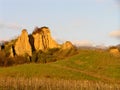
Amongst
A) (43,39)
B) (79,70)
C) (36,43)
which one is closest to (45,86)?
(79,70)

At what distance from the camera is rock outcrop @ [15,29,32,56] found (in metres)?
74.7

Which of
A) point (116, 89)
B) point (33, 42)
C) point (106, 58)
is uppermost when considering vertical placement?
point (33, 42)

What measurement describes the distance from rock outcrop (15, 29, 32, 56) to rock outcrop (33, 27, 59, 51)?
3.13 meters

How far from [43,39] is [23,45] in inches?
237

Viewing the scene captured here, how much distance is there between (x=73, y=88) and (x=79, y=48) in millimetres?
48871

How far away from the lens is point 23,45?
7594 centimetres

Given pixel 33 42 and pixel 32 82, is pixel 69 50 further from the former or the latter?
pixel 32 82

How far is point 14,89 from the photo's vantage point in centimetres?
2458

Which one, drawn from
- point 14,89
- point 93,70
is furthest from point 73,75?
point 14,89

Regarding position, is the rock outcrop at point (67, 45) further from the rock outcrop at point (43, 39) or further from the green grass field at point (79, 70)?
the green grass field at point (79, 70)

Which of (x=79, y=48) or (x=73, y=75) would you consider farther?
(x=79, y=48)

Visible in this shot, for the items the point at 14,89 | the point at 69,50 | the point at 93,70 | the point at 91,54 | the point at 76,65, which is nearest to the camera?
the point at 14,89

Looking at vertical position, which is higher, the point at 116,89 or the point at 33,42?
the point at 33,42

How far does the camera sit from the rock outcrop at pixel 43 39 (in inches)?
3127
